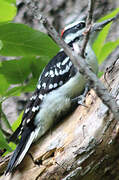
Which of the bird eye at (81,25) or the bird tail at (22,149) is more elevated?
the bird eye at (81,25)

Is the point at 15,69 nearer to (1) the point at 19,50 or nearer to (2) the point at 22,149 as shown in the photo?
(1) the point at 19,50

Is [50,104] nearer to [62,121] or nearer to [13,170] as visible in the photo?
[62,121]

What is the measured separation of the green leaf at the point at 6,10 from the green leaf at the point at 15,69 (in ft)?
0.81

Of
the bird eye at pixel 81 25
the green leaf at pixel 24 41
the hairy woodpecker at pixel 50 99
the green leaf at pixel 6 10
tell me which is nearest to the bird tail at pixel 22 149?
the hairy woodpecker at pixel 50 99

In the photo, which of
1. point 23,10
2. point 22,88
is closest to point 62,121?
point 22,88

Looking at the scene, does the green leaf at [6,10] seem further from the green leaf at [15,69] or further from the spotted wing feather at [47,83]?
the spotted wing feather at [47,83]

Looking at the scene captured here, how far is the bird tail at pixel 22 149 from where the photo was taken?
176 cm

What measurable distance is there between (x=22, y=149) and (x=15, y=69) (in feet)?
1.49

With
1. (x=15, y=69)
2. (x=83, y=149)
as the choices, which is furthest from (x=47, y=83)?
(x=83, y=149)

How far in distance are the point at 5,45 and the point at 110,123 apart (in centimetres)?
75

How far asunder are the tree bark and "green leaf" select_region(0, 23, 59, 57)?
14.0 inches

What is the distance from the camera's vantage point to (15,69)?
1935mm

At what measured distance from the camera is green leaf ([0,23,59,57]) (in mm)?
1788

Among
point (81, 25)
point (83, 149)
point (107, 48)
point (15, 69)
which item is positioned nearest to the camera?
point (83, 149)
